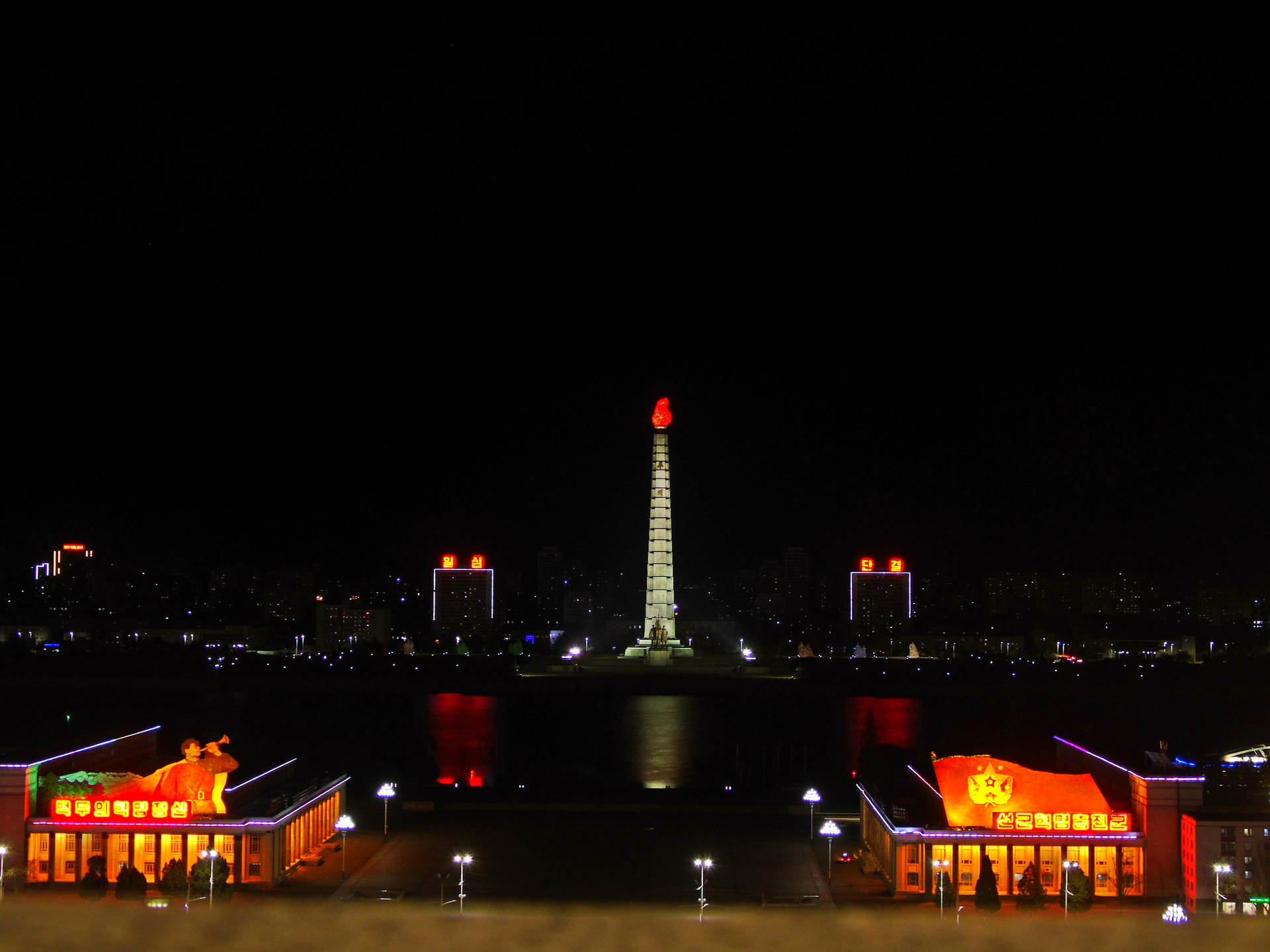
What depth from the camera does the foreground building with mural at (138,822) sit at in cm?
1190

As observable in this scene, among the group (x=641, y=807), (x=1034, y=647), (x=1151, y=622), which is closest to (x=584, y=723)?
(x=641, y=807)

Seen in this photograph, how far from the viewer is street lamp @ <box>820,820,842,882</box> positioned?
12719mm

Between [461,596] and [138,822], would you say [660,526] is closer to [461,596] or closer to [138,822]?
[461,596]

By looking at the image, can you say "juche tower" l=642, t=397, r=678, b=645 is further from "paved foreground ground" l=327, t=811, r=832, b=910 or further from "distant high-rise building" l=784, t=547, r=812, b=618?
"distant high-rise building" l=784, t=547, r=812, b=618

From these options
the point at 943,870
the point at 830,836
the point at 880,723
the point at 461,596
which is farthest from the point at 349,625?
the point at 943,870

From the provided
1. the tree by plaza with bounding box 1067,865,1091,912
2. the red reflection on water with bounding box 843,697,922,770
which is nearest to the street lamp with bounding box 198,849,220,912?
the tree by plaza with bounding box 1067,865,1091,912

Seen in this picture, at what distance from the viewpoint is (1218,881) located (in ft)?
36.7

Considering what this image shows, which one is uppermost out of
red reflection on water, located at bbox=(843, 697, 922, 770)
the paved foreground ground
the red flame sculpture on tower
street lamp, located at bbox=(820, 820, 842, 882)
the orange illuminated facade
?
the red flame sculpture on tower

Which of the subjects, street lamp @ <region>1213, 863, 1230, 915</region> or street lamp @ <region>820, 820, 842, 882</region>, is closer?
street lamp @ <region>1213, 863, 1230, 915</region>

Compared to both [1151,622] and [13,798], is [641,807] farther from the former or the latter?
[1151,622]

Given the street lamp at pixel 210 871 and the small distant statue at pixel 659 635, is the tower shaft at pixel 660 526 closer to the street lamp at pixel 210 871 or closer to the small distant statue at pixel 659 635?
the small distant statue at pixel 659 635

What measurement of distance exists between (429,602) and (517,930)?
7501 cm

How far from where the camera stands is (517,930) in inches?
98.7

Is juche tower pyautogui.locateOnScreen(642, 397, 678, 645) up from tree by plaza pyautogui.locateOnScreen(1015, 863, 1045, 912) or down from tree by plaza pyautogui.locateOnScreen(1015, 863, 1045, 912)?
up
